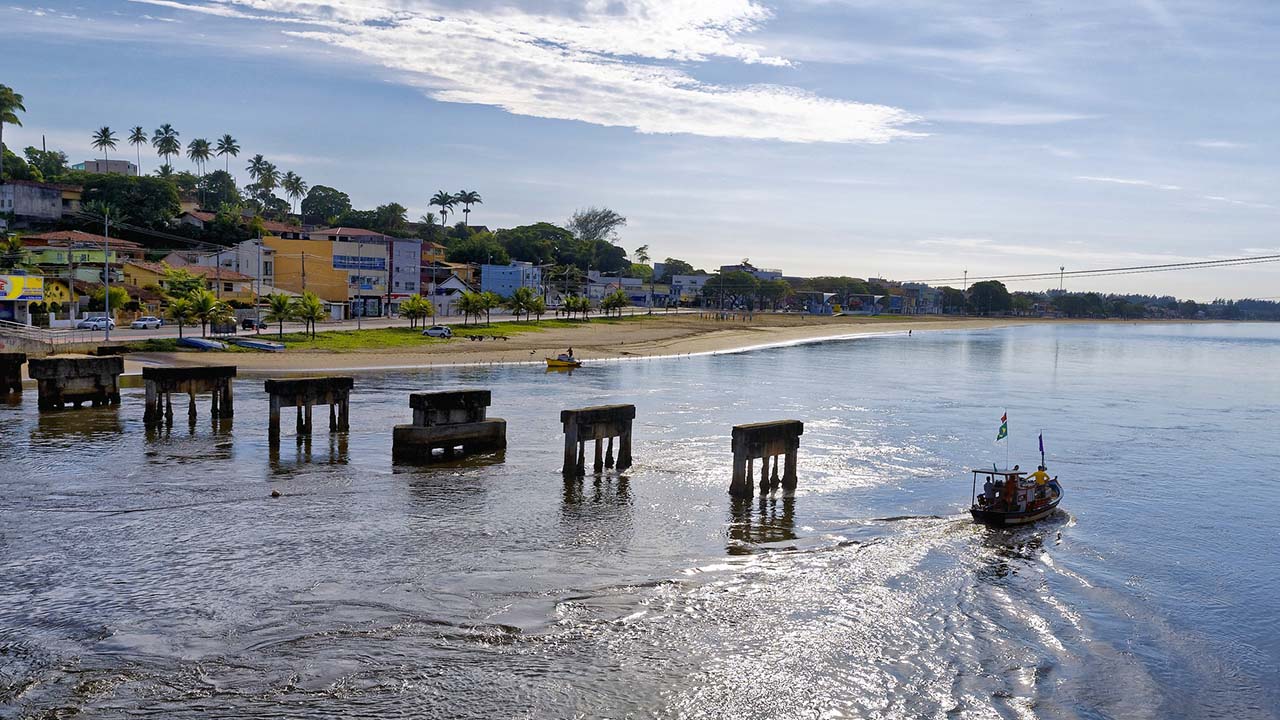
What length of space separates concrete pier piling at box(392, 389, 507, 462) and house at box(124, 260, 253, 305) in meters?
71.4

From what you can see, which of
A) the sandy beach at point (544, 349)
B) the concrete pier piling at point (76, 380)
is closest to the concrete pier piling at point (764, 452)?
the concrete pier piling at point (76, 380)

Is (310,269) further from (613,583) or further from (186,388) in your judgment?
(613,583)

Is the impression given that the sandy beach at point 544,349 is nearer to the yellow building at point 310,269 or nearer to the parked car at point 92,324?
the parked car at point 92,324

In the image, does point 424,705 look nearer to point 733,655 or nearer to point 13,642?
point 733,655

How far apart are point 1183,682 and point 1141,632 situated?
114 inches

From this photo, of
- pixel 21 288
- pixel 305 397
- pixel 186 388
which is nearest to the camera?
pixel 305 397

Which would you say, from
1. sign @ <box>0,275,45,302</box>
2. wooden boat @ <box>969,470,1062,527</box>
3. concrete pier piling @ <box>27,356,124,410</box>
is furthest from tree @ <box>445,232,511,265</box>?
wooden boat @ <box>969,470,1062,527</box>

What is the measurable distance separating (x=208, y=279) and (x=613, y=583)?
10269cm

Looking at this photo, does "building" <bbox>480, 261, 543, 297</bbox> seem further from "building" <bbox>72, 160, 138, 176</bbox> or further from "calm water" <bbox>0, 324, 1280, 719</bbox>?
"calm water" <bbox>0, 324, 1280, 719</bbox>

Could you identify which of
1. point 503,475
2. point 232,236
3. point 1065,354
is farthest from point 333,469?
point 1065,354

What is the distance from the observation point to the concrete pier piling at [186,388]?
158 feet

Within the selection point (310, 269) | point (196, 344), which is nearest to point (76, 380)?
point (196, 344)

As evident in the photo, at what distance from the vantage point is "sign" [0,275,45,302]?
8245 cm

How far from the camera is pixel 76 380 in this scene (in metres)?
53.8
